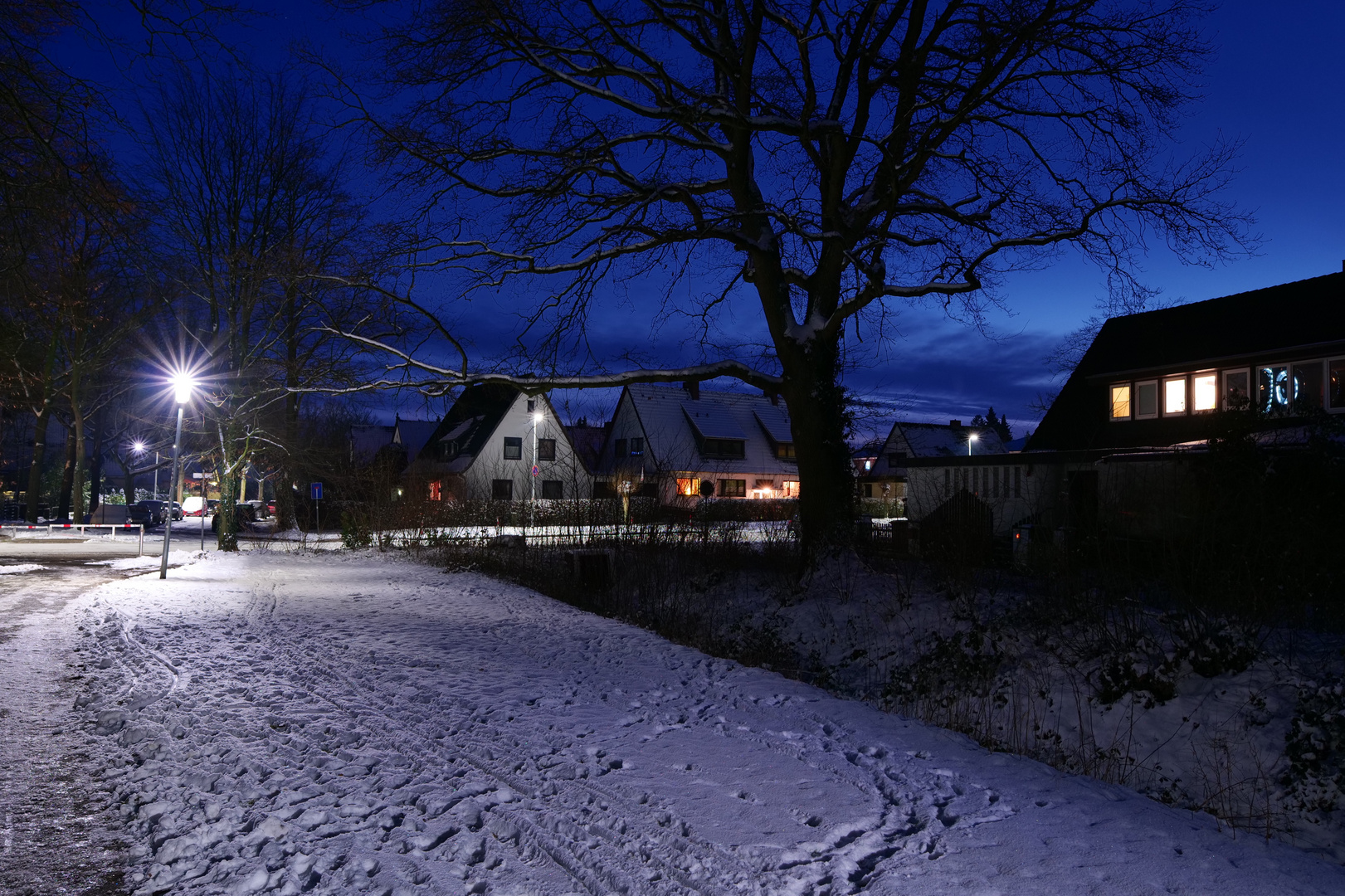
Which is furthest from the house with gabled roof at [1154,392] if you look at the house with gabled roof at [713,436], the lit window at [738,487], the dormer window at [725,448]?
the lit window at [738,487]

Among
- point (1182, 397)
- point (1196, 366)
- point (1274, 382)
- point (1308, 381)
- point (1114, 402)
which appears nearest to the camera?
point (1308, 381)

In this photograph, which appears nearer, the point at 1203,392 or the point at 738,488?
the point at 1203,392

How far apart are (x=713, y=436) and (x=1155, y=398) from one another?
32776 millimetres

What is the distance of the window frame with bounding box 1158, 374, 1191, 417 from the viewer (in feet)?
69.7

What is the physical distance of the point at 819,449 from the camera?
13.6 m

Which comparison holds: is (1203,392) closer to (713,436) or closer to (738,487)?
(713,436)

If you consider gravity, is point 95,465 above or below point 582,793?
above

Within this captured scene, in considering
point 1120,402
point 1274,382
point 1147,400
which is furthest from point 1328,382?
point 1120,402

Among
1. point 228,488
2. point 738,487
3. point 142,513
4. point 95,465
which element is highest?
point 95,465

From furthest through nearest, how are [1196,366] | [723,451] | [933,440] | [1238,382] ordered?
[933,440] < [723,451] < [1196,366] < [1238,382]

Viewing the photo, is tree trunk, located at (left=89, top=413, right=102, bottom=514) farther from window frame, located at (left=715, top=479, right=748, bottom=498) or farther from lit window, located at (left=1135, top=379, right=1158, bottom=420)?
lit window, located at (left=1135, top=379, right=1158, bottom=420)

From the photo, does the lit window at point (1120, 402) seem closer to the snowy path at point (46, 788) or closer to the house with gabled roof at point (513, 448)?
the snowy path at point (46, 788)

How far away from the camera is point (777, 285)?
547 inches

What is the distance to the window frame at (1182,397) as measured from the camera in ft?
69.7
